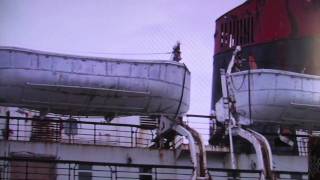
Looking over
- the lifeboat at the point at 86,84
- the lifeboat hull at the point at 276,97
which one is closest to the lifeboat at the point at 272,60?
the lifeboat hull at the point at 276,97

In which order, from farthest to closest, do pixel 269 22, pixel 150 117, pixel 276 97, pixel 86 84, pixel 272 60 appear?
pixel 269 22, pixel 272 60, pixel 150 117, pixel 276 97, pixel 86 84

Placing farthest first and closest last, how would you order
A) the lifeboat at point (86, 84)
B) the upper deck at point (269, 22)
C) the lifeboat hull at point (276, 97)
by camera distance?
the upper deck at point (269, 22), the lifeboat hull at point (276, 97), the lifeboat at point (86, 84)

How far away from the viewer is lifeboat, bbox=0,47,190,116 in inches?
529

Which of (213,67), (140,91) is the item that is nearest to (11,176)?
(140,91)

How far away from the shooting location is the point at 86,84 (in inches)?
535

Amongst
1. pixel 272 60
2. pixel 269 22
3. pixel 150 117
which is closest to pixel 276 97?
pixel 150 117

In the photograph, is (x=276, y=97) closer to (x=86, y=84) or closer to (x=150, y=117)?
(x=150, y=117)

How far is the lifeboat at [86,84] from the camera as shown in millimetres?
13438

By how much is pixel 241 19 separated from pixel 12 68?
762 cm

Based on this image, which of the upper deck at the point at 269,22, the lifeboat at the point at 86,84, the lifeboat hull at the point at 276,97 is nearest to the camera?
the lifeboat at the point at 86,84

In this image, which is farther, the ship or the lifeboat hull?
the lifeboat hull

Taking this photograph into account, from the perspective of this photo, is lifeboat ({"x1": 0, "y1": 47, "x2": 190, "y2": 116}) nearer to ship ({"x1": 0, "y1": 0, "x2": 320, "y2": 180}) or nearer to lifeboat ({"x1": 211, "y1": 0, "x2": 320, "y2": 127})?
ship ({"x1": 0, "y1": 0, "x2": 320, "y2": 180})

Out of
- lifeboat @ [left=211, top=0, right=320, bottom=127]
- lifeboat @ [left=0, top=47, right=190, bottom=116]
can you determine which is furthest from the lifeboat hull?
lifeboat @ [left=0, top=47, right=190, bottom=116]

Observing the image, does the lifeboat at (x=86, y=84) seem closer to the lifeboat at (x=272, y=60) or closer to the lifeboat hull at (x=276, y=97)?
the lifeboat hull at (x=276, y=97)
